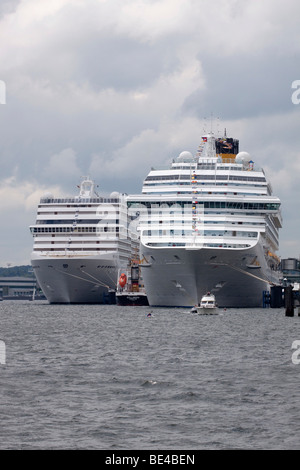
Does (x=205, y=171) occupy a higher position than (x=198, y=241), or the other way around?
(x=205, y=171)

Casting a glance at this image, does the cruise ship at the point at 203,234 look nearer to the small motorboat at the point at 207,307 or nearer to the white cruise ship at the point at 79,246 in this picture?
the small motorboat at the point at 207,307

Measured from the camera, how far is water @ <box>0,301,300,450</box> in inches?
1155

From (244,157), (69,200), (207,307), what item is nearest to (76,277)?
(69,200)

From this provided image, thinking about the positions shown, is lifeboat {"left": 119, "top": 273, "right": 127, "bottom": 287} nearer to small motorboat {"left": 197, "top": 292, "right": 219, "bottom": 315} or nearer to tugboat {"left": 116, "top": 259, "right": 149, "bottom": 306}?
tugboat {"left": 116, "top": 259, "right": 149, "bottom": 306}

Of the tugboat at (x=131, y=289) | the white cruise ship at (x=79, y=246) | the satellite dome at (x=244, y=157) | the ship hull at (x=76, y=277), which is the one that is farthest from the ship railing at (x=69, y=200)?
the satellite dome at (x=244, y=157)

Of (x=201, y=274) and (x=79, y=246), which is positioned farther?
(x=79, y=246)

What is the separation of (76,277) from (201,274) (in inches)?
2136

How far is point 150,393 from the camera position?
37625 mm

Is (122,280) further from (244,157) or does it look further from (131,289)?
(244,157)

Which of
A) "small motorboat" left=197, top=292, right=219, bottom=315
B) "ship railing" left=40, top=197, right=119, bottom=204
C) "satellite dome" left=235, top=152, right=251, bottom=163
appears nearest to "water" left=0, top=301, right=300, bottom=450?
"small motorboat" left=197, top=292, right=219, bottom=315

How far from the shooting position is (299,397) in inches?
1442
